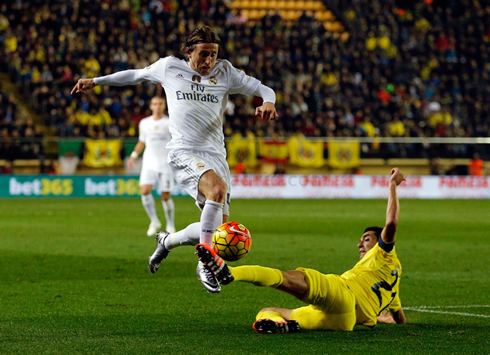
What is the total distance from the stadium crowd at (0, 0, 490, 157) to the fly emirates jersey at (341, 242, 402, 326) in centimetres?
2127

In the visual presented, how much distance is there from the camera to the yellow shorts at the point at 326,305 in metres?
5.84

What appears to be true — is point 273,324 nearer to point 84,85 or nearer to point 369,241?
point 369,241

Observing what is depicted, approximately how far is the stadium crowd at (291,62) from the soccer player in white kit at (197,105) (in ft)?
64.0

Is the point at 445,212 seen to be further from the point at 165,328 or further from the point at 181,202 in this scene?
the point at 165,328

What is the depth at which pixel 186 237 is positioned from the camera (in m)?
7.73

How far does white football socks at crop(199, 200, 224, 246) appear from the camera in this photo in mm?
7426

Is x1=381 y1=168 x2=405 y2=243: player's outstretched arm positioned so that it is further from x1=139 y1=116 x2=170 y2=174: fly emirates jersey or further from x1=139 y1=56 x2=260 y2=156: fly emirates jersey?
x1=139 y1=116 x2=170 y2=174: fly emirates jersey

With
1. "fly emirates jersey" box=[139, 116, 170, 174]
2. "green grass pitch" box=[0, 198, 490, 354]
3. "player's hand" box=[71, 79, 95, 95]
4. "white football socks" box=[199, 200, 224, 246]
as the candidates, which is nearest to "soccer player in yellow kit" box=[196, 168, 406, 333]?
"green grass pitch" box=[0, 198, 490, 354]

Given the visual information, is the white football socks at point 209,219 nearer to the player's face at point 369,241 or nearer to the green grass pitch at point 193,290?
the green grass pitch at point 193,290

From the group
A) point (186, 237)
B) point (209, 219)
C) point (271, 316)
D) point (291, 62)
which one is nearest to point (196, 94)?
point (209, 219)

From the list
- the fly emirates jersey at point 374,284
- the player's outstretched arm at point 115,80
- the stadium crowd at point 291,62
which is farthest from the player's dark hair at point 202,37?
the stadium crowd at point 291,62

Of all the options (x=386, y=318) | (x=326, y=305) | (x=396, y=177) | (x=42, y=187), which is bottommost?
(x=42, y=187)

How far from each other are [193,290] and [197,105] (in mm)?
2151

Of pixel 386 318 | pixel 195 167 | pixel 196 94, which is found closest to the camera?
pixel 386 318
